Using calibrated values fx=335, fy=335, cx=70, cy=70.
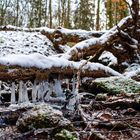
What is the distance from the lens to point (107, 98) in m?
4.66

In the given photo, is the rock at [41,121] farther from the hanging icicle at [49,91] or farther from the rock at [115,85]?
the rock at [115,85]

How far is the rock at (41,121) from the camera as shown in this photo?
120 inches

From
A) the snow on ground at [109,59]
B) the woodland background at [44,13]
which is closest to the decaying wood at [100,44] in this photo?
the snow on ground at [109,59]

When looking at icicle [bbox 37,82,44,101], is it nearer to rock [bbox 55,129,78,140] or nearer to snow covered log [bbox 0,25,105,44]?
rock [bbox 55,129,78,140]

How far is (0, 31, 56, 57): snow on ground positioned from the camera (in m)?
9.98

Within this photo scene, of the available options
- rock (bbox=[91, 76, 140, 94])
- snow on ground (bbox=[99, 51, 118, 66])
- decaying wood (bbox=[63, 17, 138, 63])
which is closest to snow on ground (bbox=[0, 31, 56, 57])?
snow on ground (bbox=[99, 51, 118, 66])

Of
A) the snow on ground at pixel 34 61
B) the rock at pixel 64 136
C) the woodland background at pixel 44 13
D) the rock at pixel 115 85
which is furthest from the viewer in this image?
the woodland background at pixel 44 13

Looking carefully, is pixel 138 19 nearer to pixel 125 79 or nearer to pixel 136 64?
pixel 136 64

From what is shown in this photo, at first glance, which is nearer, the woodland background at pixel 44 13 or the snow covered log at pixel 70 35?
the snow covered log at pixel 70 35

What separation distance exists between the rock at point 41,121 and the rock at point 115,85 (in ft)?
6.86

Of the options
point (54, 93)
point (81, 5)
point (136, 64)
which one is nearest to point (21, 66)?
point (54, 93)

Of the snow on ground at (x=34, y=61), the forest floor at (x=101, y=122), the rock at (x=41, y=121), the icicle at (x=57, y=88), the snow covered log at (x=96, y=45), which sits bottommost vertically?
the forest floor at (x=101, y=122)

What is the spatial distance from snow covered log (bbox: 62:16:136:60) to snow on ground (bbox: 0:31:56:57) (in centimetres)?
252

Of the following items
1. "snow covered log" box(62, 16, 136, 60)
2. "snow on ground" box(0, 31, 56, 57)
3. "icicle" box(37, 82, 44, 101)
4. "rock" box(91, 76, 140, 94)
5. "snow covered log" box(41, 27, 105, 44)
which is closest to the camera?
"icicle" box(37, 82, 44, 101)
